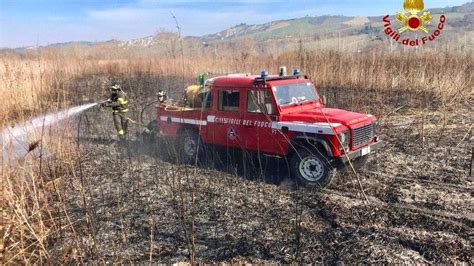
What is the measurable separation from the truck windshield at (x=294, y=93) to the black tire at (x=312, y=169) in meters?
0.99

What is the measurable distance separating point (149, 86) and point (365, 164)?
48.1 feet

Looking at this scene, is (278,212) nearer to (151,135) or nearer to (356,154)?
(356,154)

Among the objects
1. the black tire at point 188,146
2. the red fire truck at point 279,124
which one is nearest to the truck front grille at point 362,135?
the red fire truck at point 279,124

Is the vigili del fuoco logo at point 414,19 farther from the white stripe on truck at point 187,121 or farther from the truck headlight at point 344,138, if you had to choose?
the white stripe on truck at point 187,121

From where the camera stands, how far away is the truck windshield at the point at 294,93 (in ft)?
23.6

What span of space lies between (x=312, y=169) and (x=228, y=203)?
63.7 inches

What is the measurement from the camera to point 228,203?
6.04 m

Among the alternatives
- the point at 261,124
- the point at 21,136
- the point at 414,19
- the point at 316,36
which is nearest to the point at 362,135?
the point at 261,124

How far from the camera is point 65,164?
7125 millimetres

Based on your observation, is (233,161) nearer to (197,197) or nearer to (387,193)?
(197,197)

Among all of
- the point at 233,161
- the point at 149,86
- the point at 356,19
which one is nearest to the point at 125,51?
the point at 149,86

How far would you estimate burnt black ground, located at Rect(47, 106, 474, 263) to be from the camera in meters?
4.44

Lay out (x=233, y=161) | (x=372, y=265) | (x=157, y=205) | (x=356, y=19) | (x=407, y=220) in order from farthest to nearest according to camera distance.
→ (x=356, y=19) → (x=233, y=161) → (x=157, y=205) → (x=407, y=220) → (x=372, y=265)

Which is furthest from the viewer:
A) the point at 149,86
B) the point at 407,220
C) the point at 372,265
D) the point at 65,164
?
the point at 149,86
